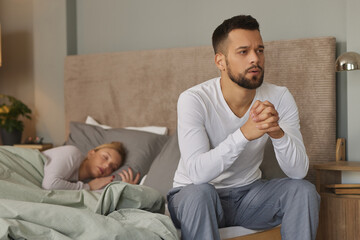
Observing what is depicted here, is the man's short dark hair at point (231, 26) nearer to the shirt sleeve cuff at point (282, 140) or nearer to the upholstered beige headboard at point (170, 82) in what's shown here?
the shirt sleeve cuff at point (282, 140)

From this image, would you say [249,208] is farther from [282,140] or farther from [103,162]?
[103,162]

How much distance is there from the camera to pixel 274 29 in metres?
3.52

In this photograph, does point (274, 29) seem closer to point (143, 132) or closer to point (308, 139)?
point (308, 139)

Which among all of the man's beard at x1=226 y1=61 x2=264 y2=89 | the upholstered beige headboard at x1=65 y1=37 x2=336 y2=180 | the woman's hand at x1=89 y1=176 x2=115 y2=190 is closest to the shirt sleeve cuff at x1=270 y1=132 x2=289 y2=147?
the man's beard at x1=226 y1=61 x2=264 y2=89

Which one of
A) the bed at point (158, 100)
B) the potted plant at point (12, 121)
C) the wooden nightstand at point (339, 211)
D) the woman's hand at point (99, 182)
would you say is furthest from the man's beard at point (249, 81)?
the potted plant at point (12, 121)

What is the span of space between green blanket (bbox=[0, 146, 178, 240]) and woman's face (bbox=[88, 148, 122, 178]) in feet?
2.51

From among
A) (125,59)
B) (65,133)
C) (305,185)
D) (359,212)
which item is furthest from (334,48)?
(65,133)

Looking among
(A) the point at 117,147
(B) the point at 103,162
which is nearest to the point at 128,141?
(A) the point at 117,147

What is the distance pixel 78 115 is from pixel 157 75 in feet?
2.79

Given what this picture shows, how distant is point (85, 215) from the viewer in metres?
1.95

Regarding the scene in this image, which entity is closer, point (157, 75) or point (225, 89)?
point (225, 89)

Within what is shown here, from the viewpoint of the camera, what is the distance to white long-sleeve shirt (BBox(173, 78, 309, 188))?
218 centimetres

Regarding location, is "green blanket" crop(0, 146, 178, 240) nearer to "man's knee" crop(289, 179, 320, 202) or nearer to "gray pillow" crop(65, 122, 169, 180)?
"man's knee" crop(289, 179, 320, 202)

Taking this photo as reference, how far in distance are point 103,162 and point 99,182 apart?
0.17 m
